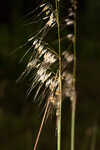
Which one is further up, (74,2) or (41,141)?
(74,2)
